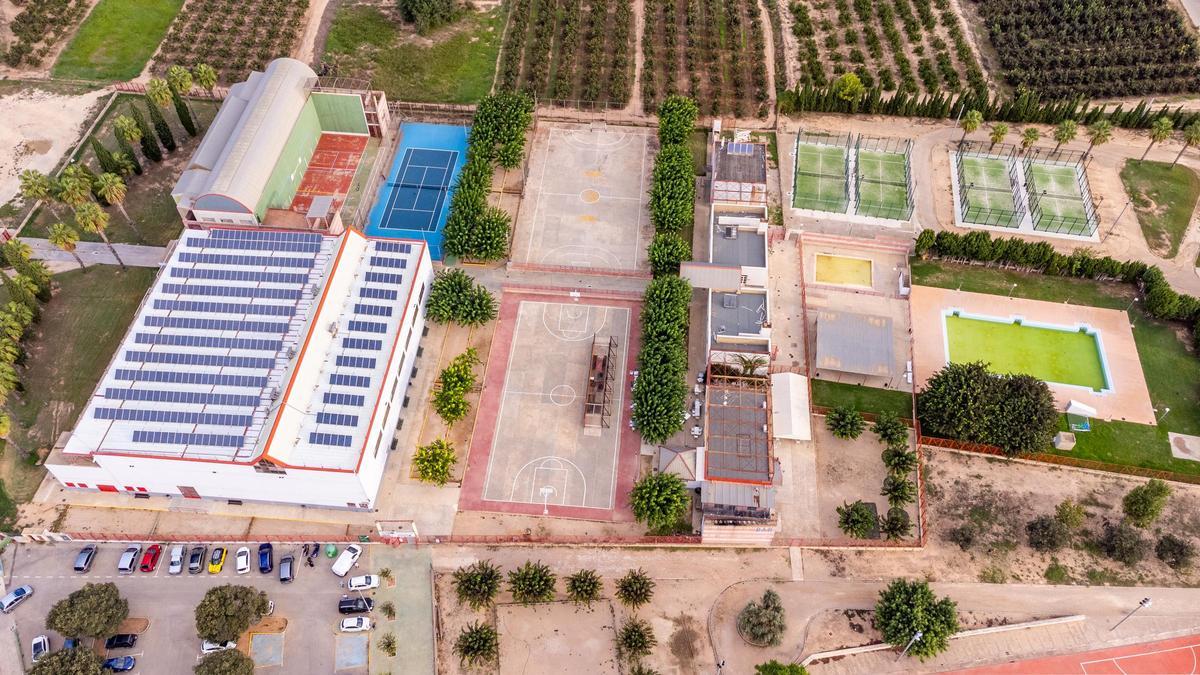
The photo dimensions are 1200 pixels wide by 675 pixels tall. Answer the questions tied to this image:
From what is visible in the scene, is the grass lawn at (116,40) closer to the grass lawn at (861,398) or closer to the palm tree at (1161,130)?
the grass lawn at (861,398)

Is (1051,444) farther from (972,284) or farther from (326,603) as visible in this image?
(326,603)

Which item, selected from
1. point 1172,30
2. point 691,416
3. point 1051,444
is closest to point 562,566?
point 691,416

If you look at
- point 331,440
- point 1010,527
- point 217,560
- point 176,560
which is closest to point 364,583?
point 331,440

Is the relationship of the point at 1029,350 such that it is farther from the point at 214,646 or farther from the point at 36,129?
the point at 36,129

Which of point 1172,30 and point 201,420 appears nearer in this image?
point 201,420

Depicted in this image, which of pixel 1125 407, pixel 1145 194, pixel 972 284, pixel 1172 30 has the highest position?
pixel 1172 30

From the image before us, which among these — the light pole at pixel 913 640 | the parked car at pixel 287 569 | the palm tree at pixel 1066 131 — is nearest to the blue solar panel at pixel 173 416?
the parked car at pixel 287 569

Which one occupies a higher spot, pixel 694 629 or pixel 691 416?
pixel 691 416
